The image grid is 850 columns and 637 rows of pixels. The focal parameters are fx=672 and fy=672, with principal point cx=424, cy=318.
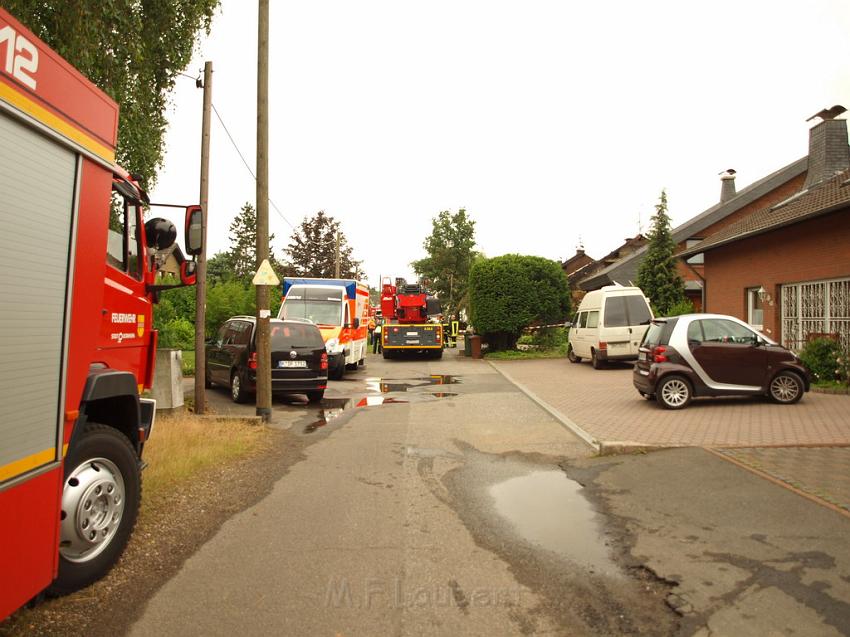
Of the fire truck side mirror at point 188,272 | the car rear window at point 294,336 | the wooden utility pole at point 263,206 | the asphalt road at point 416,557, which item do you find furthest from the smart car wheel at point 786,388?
the fire truck side mirror at point 188,272

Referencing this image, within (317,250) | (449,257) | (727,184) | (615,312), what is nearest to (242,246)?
(317,250)

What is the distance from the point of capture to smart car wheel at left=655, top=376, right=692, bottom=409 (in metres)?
10.9

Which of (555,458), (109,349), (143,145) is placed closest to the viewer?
(109,349)

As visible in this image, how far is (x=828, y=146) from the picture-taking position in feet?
77.1

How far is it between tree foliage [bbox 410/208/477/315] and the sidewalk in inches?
1930

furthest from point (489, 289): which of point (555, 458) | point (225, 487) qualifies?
point (225, 487)

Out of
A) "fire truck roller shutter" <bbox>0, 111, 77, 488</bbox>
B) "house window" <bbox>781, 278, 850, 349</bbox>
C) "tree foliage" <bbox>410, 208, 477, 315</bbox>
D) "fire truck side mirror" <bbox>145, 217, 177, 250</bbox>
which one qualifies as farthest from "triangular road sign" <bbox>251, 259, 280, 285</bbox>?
"tree foliage" <bbox>410, 208, 477, 315</bbox>

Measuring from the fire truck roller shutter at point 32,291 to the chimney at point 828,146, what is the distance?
2514 centimetres

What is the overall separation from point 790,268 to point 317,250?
5753cm

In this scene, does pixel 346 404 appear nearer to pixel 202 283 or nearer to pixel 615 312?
pixel 202 283

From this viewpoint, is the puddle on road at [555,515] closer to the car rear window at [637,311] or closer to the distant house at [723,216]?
the car rear window at [637,311]

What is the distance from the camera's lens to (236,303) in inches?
985

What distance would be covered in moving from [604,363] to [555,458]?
542 inches

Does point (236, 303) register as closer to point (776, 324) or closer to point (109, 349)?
point (776, 324)
